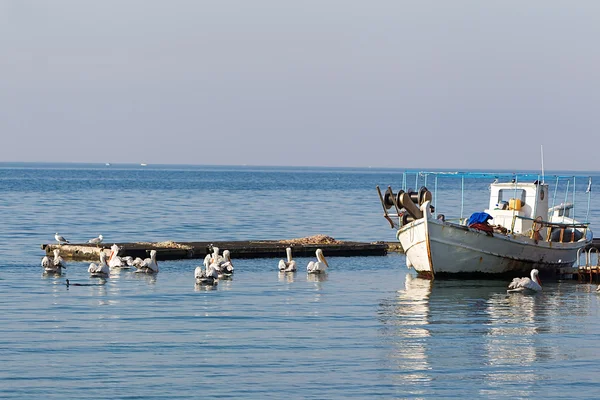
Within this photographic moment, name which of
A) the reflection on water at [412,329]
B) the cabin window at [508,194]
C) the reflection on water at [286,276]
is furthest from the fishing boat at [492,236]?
the reflection on water at [286,276]

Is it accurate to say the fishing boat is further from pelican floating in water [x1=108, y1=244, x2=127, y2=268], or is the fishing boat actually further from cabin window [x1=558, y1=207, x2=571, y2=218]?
pelican floating in water [x1=108, y1=244, x2=127, y2=268]

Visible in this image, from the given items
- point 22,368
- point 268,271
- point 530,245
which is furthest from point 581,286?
point 22,368

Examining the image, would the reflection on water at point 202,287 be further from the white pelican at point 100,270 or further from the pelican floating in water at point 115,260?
the pelican floating in water at point 115,260

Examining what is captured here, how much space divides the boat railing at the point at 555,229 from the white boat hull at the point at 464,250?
1.57 ft

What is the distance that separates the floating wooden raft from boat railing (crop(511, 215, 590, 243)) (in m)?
8.39

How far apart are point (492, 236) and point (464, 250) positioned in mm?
1033

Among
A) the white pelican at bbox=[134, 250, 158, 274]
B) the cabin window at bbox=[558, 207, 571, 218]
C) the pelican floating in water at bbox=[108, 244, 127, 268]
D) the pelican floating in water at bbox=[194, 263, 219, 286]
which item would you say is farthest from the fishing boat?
the pelican floating in water at bbox=[108, 244, 127, 268]

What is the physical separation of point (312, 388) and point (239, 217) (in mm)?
53983

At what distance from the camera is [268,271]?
37.2 m

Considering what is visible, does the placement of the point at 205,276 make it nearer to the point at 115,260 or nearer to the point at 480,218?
the point at 115,260

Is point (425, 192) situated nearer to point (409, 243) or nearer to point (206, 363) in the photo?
point (409, 243)

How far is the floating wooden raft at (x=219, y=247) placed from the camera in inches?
1550

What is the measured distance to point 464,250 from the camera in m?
34.8

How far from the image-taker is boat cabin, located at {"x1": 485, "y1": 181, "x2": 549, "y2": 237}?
37.4 m
